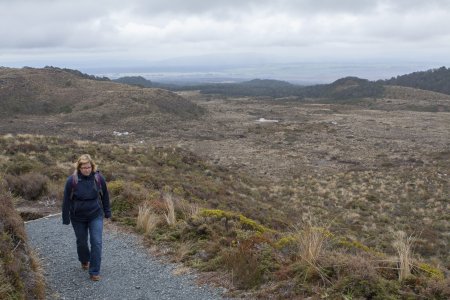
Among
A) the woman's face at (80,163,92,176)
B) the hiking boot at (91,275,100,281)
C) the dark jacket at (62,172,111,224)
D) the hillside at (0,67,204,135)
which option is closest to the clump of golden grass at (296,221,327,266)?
the hiking boot at (91,275,100,281)

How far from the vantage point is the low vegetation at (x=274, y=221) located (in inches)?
204

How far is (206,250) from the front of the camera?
22.0 ft

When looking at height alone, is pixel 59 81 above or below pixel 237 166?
above

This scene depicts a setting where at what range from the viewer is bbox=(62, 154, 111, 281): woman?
588 centimetres

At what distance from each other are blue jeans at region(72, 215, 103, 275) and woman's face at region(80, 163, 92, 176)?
0.67 metres

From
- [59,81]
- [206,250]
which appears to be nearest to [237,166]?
[206,250]

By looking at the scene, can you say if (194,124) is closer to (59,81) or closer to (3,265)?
(59,81)

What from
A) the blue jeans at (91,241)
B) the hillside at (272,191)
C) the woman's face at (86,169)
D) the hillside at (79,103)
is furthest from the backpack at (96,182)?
the hillside at (79,103)

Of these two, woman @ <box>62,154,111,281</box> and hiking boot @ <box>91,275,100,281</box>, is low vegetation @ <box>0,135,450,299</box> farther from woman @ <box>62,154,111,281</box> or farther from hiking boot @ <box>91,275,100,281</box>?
hiking boot @ <box>91,275,100,281</box>

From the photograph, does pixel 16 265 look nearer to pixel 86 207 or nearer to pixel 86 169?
pixel 86 207

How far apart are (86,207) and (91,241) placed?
0.46 m

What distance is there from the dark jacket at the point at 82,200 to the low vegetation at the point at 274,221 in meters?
0.98

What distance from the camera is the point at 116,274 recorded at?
6098 mm

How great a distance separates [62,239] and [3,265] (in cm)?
285
